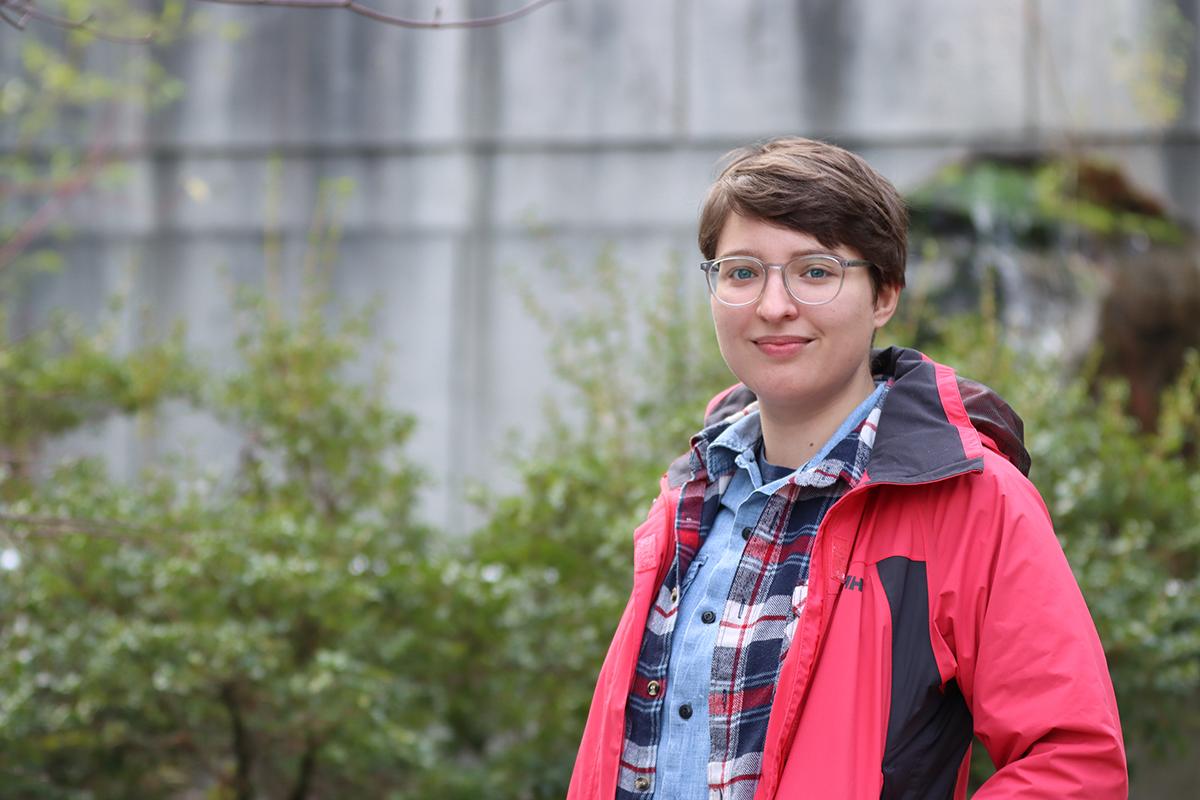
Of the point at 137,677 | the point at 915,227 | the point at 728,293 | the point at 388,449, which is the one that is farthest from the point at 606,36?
the point at 728,293

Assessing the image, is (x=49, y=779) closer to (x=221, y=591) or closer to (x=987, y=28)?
(x=221, y=591)

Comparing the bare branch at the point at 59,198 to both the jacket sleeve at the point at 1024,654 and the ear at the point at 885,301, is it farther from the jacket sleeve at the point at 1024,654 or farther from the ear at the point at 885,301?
the jacket sleeve at the point at 1024,654

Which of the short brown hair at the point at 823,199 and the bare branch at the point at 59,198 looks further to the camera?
the bare branch at the point at 59,198

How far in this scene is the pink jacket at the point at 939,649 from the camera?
1591 millimetres

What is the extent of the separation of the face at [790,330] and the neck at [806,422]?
0.01 m

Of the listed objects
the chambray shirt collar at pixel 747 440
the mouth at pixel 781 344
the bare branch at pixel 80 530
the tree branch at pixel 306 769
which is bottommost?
the tree branch at pixel 306 769

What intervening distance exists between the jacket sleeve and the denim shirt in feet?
0.98

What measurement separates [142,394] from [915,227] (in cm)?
438

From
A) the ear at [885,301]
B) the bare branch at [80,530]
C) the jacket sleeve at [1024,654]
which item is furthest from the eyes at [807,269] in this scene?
the bare branch at [80,530]

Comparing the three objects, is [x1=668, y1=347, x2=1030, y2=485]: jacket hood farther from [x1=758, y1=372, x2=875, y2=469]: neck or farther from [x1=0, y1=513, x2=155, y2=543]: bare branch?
[x1=0, y1=513, x2=155, y2=543]: bare branch

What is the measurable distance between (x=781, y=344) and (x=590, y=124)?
6273mm

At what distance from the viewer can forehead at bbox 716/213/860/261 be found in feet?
6.10

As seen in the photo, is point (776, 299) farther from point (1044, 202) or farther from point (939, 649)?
point (1044, 202)

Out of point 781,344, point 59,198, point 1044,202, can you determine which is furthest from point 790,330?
point 59,198
